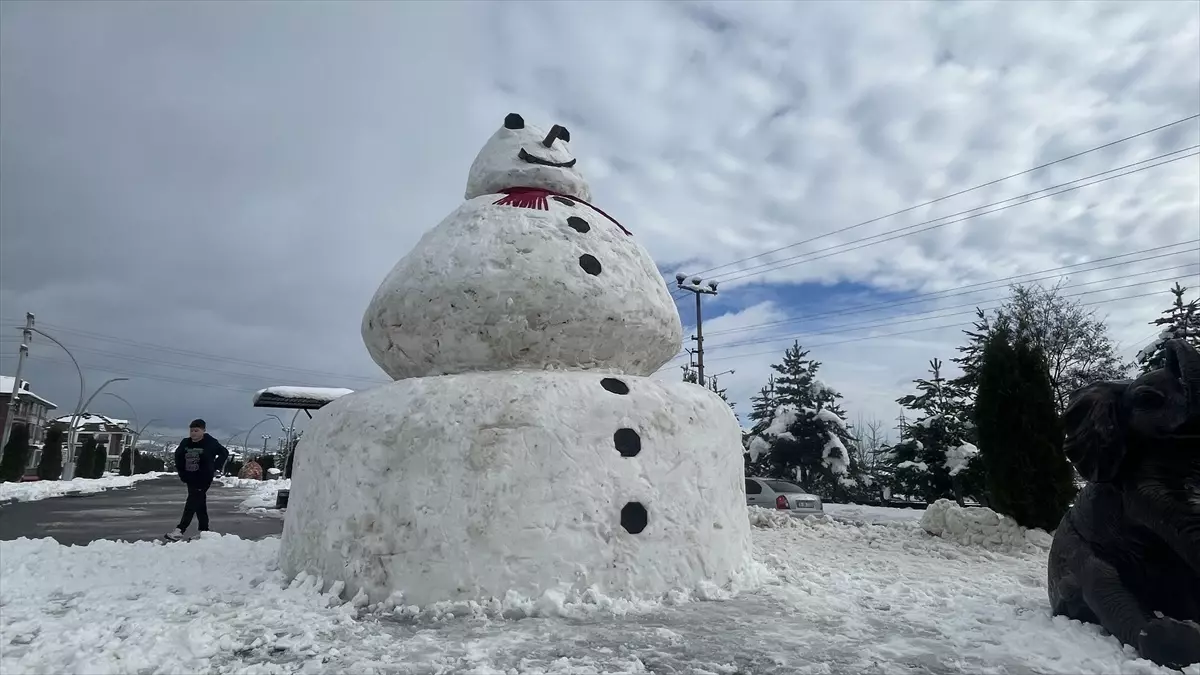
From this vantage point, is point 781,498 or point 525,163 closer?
point 525,163

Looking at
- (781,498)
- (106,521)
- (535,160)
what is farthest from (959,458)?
(106,521)

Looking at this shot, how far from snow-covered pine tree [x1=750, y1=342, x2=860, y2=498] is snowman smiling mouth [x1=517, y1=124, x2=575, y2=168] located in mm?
20039

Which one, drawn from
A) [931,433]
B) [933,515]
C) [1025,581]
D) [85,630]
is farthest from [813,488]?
[85,630]

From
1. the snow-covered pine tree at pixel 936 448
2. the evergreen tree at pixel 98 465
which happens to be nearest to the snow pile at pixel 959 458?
the snow-covered pine tree at pixel 936 448

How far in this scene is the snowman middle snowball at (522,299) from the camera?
5.64 meters

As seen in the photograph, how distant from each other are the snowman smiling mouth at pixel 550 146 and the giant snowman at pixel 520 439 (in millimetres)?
645

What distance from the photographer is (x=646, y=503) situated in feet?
17.3

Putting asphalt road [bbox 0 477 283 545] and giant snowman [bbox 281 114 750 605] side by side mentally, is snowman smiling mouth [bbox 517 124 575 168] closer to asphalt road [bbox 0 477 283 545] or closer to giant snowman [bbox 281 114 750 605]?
giant snowman [bbox 281 114 750 605]

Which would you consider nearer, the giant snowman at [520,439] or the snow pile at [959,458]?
the giant snowman at [520,439]

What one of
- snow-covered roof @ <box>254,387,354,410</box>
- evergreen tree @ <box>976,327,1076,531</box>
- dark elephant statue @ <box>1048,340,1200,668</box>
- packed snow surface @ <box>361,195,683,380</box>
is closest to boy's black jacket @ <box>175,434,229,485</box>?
packed snow surface @ <box>361,195,683,380</box>

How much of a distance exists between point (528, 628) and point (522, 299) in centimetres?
258

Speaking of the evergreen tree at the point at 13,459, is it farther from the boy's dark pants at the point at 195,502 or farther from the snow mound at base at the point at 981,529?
the snow mound at base at the point at 981,529

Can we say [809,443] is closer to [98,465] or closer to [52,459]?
[52,459]

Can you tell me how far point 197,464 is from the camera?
871 centimetres
